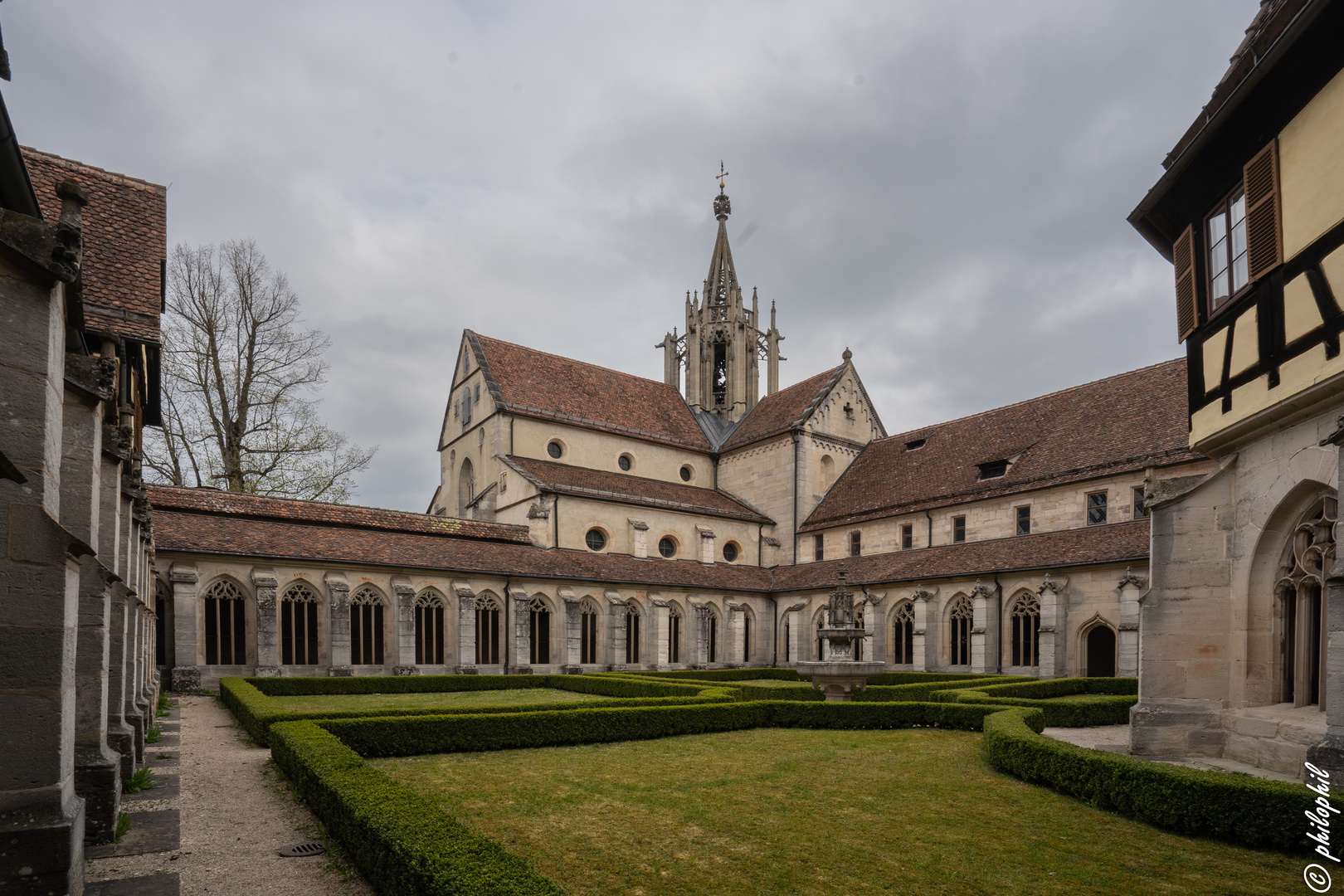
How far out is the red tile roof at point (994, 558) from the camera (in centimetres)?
2314

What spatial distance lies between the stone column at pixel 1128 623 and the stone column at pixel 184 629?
2484 centimetres

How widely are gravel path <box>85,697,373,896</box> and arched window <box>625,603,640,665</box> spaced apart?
1927cm

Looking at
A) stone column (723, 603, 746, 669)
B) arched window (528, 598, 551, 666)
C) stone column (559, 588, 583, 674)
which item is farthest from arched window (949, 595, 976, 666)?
arched window (528, 598, 551, 666)

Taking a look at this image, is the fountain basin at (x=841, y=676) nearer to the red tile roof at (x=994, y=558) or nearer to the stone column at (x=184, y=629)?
the red tile roof at (x=994, y=558)

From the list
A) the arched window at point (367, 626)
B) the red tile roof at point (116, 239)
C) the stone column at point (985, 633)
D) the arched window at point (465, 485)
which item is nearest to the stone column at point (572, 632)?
the arched window at point (367, 626)

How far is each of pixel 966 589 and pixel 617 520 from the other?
13781mm

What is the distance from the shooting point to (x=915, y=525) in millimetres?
30938

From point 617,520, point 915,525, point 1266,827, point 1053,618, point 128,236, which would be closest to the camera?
point 1266,827

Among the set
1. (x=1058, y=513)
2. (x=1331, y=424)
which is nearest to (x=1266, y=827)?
(x=1331, y=424)

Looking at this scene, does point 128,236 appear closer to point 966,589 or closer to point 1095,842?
point 1095,842

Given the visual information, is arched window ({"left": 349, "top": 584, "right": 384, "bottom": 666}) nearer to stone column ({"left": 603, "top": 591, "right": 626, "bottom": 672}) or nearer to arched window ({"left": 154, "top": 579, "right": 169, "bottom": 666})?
arched window ({"left": 154, "top": 579, "right": 169, "bottom": 666})

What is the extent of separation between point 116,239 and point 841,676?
1698cm

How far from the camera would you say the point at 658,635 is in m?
30.2

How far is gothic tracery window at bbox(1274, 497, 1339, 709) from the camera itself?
9.42 metres
